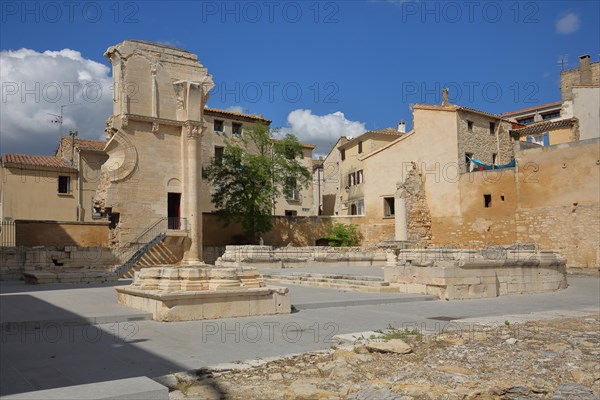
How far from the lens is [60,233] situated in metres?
26.9

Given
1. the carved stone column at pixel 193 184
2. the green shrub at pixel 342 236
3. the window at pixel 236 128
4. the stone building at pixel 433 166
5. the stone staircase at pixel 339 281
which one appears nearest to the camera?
the stone staircase at pixel 339 281

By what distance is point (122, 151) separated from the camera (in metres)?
27.4

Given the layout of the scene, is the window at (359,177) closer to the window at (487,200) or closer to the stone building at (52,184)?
the window at (487,200)

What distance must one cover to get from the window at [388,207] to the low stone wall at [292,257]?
11.3m

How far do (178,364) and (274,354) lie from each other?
1142 mm

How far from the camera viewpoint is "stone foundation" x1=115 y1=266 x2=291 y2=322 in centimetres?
857

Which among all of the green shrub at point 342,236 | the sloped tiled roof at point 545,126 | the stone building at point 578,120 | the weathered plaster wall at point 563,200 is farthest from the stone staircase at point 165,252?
the sloped tiled roof at point 545,126

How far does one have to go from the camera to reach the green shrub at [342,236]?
A: 119 ft

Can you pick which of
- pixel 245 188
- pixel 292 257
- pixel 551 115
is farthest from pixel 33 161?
pixel 551 115

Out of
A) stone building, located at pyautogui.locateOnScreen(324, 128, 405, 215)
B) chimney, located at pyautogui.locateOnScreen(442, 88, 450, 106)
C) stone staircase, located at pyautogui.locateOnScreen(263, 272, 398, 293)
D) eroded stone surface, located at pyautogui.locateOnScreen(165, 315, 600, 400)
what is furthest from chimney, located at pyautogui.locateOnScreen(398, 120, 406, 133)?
eroded stone surface, located at pyautogui.locateOnScreen(165, 315, 600, 400)

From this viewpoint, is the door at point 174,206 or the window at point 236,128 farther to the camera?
the window at point 236,128

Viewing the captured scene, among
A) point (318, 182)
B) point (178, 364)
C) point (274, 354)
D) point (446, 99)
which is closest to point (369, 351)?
point (274, 354)

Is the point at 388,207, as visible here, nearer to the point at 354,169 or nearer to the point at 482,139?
the point at 482,139

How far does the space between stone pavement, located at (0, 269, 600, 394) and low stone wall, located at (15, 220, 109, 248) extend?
48.1 ft
